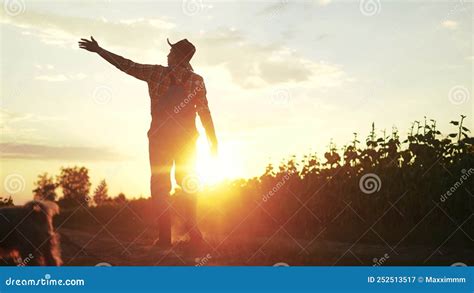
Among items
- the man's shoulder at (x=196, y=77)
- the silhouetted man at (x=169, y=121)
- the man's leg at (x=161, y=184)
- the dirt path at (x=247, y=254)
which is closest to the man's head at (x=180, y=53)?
the silhouetted man at (x=169, y=121)

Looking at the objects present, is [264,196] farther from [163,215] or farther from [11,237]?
[11,237]

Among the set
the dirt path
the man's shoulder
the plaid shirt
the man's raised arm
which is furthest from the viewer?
the man's shoulder

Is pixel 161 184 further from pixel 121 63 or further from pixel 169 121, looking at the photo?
pixel 121 63

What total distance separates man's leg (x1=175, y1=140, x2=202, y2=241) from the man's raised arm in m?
1.25

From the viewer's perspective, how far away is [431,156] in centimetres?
1232

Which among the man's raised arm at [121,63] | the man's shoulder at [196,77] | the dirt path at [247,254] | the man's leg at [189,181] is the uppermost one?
the man's raised arm at [121,63]

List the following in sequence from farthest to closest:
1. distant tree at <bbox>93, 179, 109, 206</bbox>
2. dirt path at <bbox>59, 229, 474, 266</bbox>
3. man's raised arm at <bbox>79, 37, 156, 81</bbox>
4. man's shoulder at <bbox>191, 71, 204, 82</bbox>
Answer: distant tree at <bbox>93, 179, 109, 206</bbox> < man's shoulder at <bbox>191, 71, 204, 82</bbox> < man's raised arm at <bbox>79, 37, 156, 81</bbox> < dirt path at <bbox>59, 229, 474, 266</bbox>

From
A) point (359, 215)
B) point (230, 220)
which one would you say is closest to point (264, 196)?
point (230, 220)

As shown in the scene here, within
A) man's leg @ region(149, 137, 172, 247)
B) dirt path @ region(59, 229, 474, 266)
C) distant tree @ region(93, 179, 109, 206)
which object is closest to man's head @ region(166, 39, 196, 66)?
man's leg @ region(149, 137, 172, 247)

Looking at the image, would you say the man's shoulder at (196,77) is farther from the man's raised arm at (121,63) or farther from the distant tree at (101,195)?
Result: the distant tree at (101,195)

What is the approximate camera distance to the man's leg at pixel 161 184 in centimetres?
882

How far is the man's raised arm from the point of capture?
860 centimetres

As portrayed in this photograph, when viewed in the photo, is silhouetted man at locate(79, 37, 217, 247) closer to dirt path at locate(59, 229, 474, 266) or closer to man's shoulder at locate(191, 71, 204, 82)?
man's shoulder at locate(191, 71, 204, 82)

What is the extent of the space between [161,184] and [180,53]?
201 centimetres
